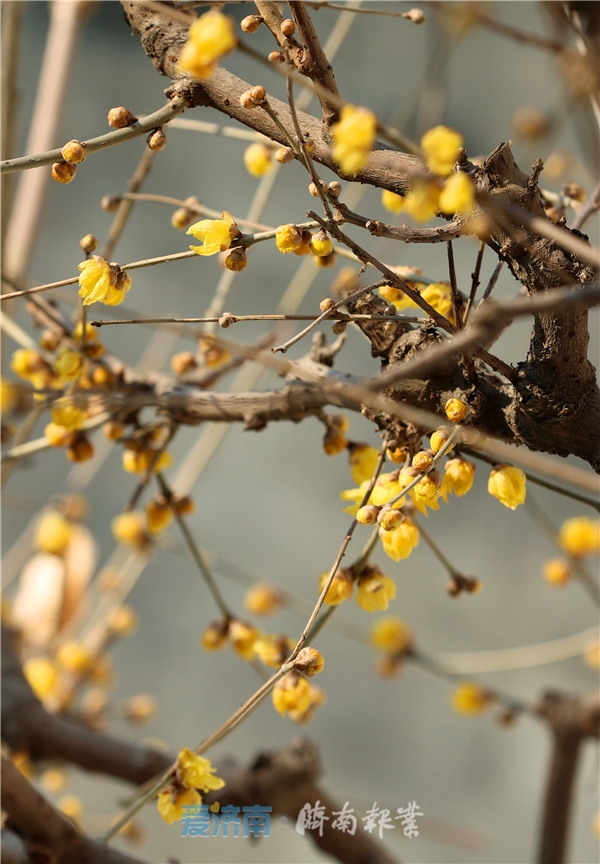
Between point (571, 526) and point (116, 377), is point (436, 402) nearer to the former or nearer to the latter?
point (116, 377)

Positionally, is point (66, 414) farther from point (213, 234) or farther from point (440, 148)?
point (440, 148)

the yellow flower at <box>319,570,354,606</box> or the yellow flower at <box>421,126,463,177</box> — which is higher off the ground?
the yellow flower at <box>421,126,463,177</box>

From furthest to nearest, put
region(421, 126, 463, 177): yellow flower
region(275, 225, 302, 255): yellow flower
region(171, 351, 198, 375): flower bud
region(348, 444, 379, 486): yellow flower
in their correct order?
region(171, 351, 198, 375): flower bud, region(348, 444, 379, 486): yellow flower, region(275, 225, 302, 255): yellow flower, region(421, 126, 463, 177): yellow flower

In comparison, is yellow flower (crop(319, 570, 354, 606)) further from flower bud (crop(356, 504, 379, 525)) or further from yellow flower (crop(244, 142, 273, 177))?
yellow flower (crop(244, 142, 273, 177))

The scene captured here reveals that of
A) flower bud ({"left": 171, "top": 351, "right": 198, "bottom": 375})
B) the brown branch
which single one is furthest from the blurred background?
flower bud ({"left": 171, "top": 351, "right": 198, "bottom": 375})

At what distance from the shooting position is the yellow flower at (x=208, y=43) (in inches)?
10.5

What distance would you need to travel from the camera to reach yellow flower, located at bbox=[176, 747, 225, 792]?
42 cm

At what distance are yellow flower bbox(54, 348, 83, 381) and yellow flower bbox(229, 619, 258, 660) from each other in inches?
8.6

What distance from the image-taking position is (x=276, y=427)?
150 cm

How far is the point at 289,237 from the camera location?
0.36 meters

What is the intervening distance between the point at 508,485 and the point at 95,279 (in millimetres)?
239

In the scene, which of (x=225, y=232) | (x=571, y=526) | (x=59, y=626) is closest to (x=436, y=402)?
(x=225, y=232)

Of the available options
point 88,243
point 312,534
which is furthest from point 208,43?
point 312,534

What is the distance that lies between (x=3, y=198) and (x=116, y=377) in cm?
25
